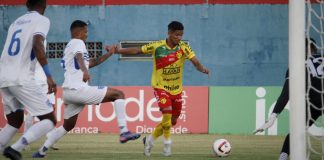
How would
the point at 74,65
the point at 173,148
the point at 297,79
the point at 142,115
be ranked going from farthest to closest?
the point at 142,115
the point at 173,148
the point at 74,65
the point at 297,79

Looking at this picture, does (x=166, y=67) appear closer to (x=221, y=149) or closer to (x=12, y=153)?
(x=221, y=149)

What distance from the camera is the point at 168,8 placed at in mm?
26828

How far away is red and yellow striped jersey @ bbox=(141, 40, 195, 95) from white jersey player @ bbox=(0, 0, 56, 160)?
12.3 feet

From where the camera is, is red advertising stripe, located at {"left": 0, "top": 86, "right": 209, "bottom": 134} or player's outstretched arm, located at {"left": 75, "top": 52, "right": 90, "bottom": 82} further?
red advertising stripe, located at {"left": 0, "top": 86, "right": 209, "bottom": 134}

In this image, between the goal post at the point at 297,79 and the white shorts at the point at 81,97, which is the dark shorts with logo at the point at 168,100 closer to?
the white shorts at the point at 81,97

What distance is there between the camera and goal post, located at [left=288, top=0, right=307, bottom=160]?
7.81 m

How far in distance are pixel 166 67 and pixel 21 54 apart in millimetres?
4150

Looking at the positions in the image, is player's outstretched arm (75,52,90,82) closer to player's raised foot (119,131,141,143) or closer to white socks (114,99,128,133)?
white socks (114,99,128,133)

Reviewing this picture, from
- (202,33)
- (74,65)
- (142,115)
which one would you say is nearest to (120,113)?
(74,65)

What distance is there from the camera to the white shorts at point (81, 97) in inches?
448

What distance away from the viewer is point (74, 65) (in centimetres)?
1182

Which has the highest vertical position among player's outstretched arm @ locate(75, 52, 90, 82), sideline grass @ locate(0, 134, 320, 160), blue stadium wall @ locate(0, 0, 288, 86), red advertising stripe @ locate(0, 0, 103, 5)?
red advertising stripe @ locate(0, 0, 103, 5)

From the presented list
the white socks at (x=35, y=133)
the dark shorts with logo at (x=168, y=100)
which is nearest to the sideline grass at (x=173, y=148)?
the dark shorts with logo at (x=168, y=100)

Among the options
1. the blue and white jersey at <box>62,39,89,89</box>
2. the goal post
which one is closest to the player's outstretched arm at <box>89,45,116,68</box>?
the blue and white jersey at <box>62,39,89,89</box>
